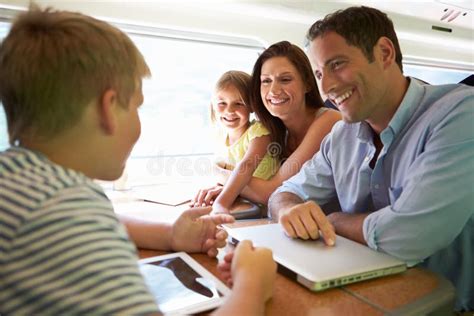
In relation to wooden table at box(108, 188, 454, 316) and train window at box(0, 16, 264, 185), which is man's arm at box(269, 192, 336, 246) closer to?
wooden table at box(108, 188, 454, 316)

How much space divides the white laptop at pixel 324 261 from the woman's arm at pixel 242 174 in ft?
1.84

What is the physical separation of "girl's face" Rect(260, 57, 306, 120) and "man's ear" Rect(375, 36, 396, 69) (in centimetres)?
59

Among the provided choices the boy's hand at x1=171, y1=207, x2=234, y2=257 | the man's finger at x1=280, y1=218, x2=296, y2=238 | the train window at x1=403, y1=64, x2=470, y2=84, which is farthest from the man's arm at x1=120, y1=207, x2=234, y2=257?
the train window at x1=403, y1=64, x2=470, y2=84

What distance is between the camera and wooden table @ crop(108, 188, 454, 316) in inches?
24.5

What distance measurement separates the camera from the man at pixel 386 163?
2.75 feet

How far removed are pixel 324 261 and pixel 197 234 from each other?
0.29m

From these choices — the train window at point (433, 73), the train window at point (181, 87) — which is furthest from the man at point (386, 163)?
the train window at point (433, 73)

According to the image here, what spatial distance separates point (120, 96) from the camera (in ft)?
1.87

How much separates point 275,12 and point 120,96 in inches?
62.8

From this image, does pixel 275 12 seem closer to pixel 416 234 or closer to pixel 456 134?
pixel 456 134

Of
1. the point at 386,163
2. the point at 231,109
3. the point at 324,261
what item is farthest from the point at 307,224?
the point at 231,109

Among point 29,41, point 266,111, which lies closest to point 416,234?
point 29,41

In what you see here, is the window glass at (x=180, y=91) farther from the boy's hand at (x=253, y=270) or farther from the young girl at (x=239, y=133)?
the boy's hand at (x=253, y=270)

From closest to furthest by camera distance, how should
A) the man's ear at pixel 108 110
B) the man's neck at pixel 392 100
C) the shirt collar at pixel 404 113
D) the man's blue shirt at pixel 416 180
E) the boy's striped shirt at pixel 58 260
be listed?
the boy's striped shirt at pixel 58 260
the man's ear at pixel 108 110
the man's blue shirt at pixel 416 180
the shirt collar at pixel 404 113
the man's neck at pixel 392 100
